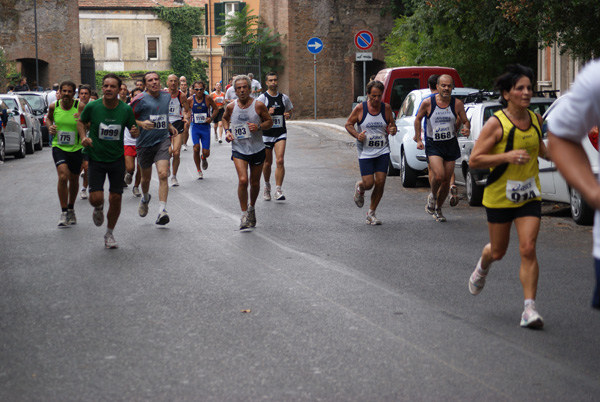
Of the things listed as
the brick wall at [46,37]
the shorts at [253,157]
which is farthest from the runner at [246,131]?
the brick wall at [46,37]

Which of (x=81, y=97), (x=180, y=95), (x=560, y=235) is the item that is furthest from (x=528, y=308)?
(x=180, y=95)

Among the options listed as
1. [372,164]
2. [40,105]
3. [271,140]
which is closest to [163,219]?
[372,164]

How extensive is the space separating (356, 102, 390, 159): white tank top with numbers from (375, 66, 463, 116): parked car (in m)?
9.27

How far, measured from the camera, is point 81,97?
46.1ft

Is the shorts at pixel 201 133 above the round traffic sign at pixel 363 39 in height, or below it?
below

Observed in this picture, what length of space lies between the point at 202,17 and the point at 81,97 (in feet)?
211

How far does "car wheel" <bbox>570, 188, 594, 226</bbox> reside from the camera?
11.7m

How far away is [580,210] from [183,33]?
63.4 metres

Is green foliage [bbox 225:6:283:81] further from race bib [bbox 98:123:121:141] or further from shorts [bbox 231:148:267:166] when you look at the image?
race bib [bbox 98:123:121:141]

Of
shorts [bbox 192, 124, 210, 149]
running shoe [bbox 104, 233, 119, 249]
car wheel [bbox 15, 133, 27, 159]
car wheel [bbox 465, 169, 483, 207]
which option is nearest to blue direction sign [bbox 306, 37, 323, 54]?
car wheel [bbox 15, 133, 27, 159]

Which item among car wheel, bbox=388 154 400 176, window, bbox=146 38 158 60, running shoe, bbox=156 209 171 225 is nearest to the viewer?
running shoe, bbox=156 209 171 225

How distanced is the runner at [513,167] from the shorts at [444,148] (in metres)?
5.62

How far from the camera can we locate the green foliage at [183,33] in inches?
2835

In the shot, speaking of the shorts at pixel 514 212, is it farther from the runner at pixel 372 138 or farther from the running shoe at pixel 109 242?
the runner at pixel 372 138
